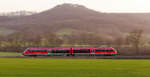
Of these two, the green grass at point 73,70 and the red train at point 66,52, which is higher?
the red train at point 66,52

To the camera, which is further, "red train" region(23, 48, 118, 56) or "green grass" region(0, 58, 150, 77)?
"red train" region(23, 48, 118, 56)

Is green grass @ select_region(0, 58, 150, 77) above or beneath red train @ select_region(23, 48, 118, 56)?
beneath

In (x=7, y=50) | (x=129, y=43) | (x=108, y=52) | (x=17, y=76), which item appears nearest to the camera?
(x=17, y=76)

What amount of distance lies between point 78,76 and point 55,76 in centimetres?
238

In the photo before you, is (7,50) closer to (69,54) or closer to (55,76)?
(69,54)

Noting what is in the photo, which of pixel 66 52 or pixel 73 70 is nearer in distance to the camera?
pixel 73 70

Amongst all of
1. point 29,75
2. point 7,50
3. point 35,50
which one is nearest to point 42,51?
point 35,50

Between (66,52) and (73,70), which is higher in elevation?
(66,52)

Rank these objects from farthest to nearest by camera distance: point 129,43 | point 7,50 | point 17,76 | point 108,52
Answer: point 129,43 → point 7,50 → point 108,52 → point 17,76

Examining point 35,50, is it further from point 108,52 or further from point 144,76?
point 144,76

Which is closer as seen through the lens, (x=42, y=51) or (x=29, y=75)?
(x=29, y=75)

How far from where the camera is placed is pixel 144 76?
26875 mm

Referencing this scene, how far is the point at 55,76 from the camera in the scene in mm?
26203

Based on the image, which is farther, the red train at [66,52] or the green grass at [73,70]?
the red train at [66,52]
